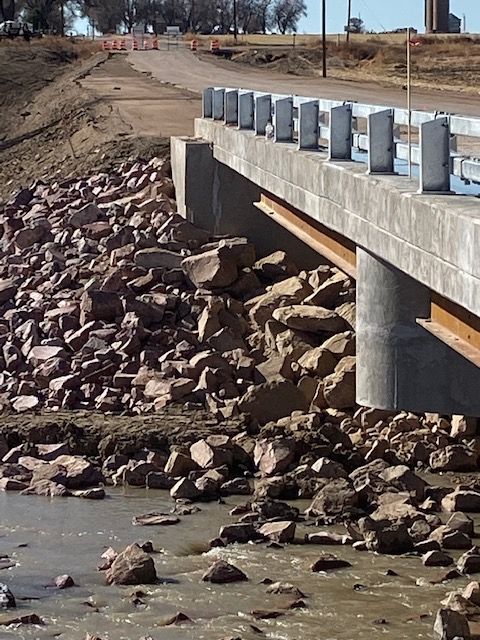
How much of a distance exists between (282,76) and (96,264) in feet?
112

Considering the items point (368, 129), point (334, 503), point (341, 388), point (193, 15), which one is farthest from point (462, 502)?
point (193, 15)

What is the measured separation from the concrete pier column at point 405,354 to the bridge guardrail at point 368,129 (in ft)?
3.26

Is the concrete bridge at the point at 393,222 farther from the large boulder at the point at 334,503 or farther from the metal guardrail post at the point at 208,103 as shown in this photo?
the metal guardrail post at the point at 208,103

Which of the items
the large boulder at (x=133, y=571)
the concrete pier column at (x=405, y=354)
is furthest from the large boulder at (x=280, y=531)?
the concrete pier column at (x=405, y=354)

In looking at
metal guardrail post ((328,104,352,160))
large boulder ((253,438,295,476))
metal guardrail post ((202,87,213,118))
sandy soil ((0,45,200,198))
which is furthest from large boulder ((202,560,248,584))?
sandy soil ((0,45,200,198))

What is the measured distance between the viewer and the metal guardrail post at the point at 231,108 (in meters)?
21.3

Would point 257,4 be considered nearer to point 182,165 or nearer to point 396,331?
point 182,165

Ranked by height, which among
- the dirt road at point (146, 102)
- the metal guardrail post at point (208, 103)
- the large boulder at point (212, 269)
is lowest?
the large boulder at point (212, 269)

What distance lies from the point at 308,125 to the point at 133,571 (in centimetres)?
579

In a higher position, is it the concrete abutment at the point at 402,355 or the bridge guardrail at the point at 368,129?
the bridge guardrail at the point at 368,129

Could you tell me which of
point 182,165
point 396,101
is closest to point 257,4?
point 396,101

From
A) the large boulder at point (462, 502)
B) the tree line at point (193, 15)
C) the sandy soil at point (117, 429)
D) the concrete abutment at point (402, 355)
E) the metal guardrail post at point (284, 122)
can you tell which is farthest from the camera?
the tree line at point (193, 15)

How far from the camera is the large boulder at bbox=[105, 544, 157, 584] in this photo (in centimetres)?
1104

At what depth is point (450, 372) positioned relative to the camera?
488 inches
